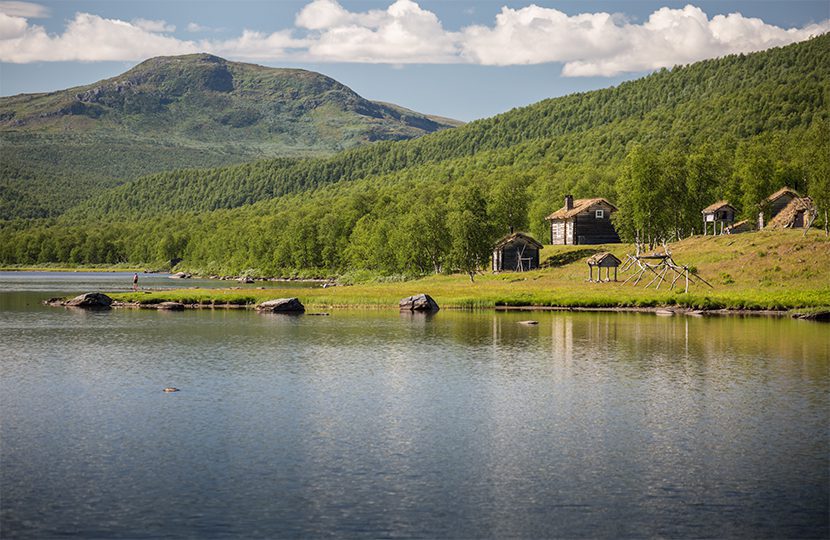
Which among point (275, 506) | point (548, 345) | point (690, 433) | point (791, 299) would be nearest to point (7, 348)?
point (548, 345)

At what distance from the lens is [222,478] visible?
96.2 feet

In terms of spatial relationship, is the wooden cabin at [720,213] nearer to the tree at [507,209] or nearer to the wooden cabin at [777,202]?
the wooden cabin at [777,202]

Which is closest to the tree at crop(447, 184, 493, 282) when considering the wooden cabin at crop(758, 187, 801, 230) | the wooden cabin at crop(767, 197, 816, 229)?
the wooden cabin at crop(758, 187, 801, 230)

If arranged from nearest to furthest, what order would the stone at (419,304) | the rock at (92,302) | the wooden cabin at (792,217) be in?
1. the stone at (419,304)
2. the rock at (92,302)
3. the wooden cabin at (792,217)

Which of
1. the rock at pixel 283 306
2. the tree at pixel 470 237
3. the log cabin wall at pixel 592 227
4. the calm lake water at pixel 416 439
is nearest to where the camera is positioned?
the calm lake water at pixel 416 439

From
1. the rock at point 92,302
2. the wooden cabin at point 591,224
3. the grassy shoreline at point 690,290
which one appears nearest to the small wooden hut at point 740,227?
the grassy shoreline at point 690,290

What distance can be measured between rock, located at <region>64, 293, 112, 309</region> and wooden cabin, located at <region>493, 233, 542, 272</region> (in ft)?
201

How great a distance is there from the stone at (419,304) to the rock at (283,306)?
1149cm

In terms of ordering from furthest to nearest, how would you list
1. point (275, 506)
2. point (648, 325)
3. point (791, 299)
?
1. point (791, 299)
2. point (648, 325)
3. point (275, 506)

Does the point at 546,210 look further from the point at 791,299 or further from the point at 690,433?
the point at 690,433

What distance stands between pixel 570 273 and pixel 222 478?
102m

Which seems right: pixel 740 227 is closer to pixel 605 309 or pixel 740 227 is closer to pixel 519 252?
pixel 519 252

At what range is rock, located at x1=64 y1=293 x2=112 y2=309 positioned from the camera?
104438 mm

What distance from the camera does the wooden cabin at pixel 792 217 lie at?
132m
